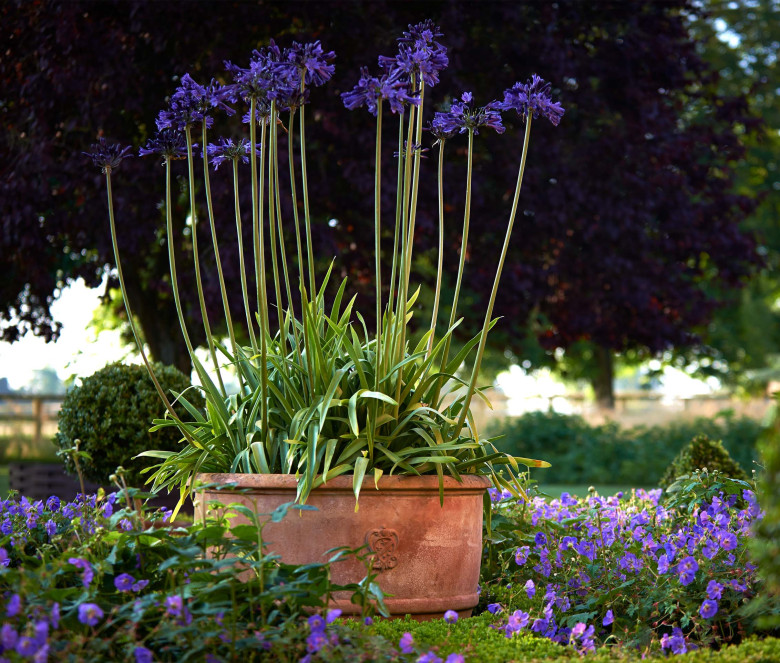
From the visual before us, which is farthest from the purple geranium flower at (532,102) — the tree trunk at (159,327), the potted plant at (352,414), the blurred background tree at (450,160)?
the tree trunk at (159,327)

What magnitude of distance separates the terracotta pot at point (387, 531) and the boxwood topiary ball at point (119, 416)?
2.35 meters

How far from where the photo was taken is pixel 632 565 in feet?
9.55

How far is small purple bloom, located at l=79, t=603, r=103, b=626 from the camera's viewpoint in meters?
1.83

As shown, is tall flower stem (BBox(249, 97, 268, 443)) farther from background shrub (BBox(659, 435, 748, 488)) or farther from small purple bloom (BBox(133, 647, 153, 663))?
background shrub (BBox(659, 435, 748, 488))

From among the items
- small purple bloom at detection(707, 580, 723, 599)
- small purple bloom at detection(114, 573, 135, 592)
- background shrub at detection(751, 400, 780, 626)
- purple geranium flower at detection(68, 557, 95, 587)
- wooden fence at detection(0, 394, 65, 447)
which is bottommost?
wooden fence at detection(0, 394, 65, 447)

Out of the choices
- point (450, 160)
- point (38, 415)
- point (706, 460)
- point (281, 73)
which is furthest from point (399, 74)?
point (38, 415)

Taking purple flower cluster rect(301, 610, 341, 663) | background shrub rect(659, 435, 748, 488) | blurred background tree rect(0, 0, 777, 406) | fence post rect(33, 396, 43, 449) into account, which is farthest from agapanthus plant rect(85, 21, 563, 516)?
fence post rect(33, 396, 43, 449)

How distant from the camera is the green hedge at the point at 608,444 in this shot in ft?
36.1

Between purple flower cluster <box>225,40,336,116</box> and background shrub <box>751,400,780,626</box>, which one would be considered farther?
purple flower cluster <box>225,40,336,116</box>

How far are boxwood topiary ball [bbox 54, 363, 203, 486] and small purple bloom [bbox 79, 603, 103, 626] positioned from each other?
3124mm

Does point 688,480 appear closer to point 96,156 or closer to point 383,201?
point 96,156

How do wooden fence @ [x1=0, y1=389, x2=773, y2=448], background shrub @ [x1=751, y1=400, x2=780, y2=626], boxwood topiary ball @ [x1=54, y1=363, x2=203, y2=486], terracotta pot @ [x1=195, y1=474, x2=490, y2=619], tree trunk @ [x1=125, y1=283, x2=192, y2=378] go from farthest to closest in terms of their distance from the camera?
wooden fence @ [x1=0, y1=389, x2=773, y2=448] < tree trunk @ [x1=125, y1=283, x2=192, y2=378] < boxwood topiary ball @ [x1=54, y1=363, x2=203, y2=486] < terracotta pot @ [x1=195, y1=474, x2=490, y2=619] < background shrub @ [x1=751, y1=400, x2=780, y2=626]

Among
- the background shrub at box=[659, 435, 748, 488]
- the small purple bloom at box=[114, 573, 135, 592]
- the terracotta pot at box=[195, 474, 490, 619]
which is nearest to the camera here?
the small purple bloom at box=[114, 573, 135, 592]

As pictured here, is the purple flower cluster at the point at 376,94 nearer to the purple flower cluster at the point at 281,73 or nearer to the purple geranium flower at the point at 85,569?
the purple flower cluster at the point at 281,73
